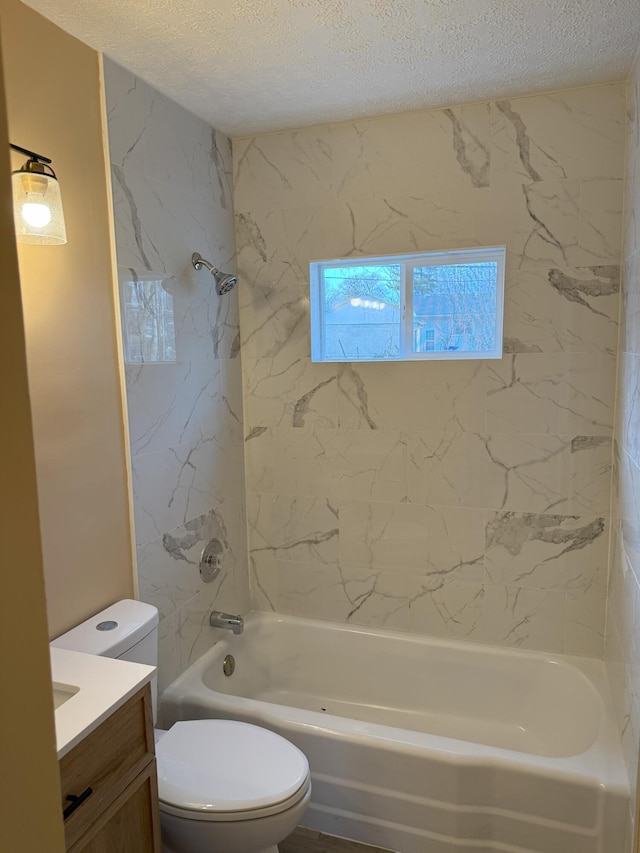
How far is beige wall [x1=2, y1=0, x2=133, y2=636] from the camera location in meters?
1.55

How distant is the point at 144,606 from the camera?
6.20ft

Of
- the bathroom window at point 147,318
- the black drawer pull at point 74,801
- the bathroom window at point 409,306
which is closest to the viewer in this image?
the black drawer pull at point 74,801

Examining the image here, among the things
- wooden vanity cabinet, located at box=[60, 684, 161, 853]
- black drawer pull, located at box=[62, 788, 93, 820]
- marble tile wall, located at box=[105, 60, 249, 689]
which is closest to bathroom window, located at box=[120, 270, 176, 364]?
marble tile wall, located at box=[105, 60, 249, 689]

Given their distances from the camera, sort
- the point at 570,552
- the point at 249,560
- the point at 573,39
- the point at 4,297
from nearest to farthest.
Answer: the point at 4,297 → the point at 573,39 → the point at 570,552 → the point at 249,560

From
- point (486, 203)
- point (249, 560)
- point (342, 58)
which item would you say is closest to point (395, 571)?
point (249, 560)

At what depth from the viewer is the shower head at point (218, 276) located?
228cm

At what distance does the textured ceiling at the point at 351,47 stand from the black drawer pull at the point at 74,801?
6.22 ft

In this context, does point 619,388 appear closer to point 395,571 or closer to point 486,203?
point 486,203

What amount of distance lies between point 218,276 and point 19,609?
1.97 m

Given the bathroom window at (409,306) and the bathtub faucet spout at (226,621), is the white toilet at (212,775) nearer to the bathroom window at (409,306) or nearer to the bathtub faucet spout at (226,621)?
the bathtub faucet spout at (226,621)

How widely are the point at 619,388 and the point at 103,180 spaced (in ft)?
6.27

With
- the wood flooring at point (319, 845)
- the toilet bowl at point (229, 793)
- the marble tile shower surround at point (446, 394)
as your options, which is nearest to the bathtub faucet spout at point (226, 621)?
the marble tile shower surround at point (446, 394)

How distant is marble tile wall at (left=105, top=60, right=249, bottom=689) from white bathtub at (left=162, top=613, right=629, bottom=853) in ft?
1.20

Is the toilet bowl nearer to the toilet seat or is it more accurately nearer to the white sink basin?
the toilet seat
